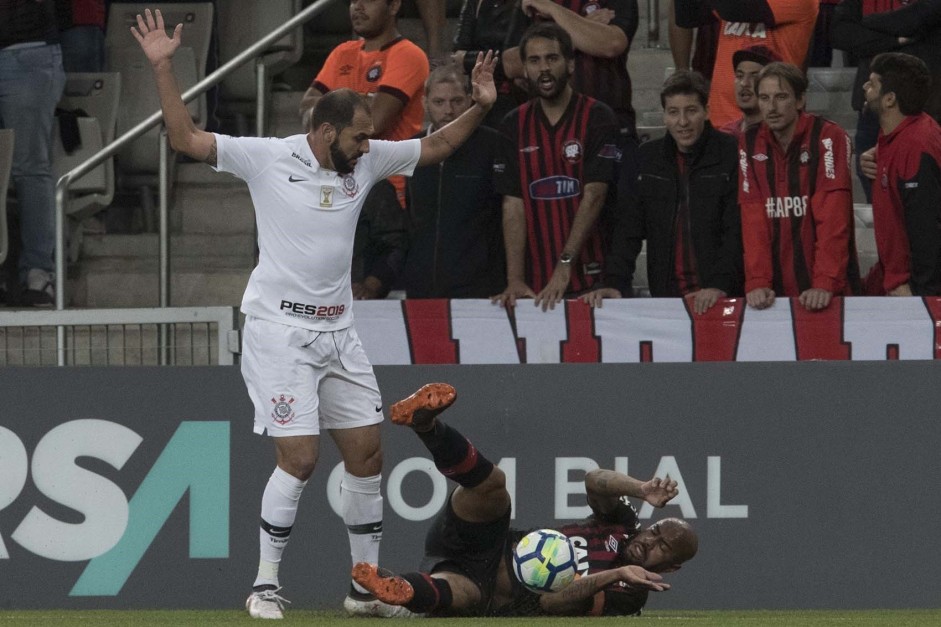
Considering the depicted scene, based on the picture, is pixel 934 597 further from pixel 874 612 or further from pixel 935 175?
pixel 935 175

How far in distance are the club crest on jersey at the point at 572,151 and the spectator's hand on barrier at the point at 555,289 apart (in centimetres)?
61

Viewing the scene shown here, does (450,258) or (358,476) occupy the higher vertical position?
(450,258)

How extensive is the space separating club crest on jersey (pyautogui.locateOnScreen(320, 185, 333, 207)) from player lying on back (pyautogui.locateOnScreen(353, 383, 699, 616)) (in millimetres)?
873

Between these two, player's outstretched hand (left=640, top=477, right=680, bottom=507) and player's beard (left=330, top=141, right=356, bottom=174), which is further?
player's beard (left=330, top=141, right=356, bottom=174)

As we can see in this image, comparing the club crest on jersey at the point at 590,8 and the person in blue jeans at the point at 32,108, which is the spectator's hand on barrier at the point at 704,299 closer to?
the club crest on jersey at the point at 590,8

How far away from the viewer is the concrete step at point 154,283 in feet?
32.2

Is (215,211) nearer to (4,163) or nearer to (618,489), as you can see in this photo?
(4,163)

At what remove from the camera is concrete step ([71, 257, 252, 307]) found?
980 cm

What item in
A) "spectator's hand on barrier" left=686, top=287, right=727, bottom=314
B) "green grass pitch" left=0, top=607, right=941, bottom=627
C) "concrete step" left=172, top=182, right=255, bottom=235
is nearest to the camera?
"green grass pitch" left=0, top=607, right=941, bottom=627

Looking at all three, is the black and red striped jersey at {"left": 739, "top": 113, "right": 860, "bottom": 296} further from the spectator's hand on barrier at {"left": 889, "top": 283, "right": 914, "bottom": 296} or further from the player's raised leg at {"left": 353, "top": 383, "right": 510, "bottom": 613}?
the player's raised leg at {"left": 353, "top": 383, "right": 510, "bottom": 613}

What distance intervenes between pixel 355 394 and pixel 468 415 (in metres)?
1.07

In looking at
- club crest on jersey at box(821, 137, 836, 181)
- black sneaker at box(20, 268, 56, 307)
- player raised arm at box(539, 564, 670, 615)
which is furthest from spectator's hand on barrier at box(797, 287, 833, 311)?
black sneaker at box(20, 268, 56, 307)

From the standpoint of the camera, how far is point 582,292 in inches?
342

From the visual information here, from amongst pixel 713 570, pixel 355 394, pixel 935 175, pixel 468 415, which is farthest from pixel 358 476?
pixel 935 175
